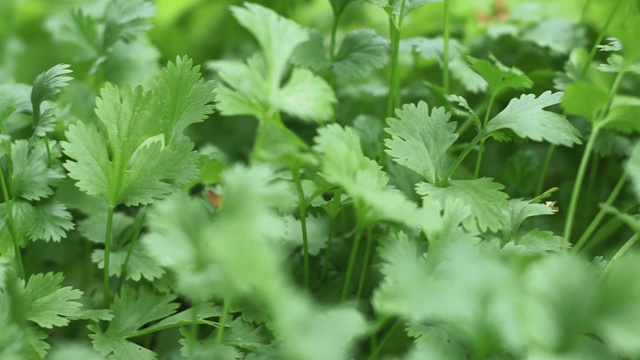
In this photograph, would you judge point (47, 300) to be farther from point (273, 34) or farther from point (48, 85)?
point (273, 34)

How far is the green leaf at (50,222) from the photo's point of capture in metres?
0.64

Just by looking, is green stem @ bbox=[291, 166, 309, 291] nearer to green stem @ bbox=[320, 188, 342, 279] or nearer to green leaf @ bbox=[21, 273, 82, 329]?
green stem @ bbox=[320, 188, 342, 279]

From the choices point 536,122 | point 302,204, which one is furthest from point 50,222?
point 536,122

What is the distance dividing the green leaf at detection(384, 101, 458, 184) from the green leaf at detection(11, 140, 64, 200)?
0.32m

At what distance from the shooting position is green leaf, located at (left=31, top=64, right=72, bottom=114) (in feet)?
2.05

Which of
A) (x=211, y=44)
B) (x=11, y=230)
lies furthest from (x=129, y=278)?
(x=211, y=44)

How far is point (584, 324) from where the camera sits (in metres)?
0.42

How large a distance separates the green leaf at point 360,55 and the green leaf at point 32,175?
0.33 m

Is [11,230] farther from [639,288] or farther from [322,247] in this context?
[639,288]

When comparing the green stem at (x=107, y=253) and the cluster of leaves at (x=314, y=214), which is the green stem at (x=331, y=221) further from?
the green stem at (x=107, y=253)

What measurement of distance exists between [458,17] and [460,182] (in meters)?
0.51

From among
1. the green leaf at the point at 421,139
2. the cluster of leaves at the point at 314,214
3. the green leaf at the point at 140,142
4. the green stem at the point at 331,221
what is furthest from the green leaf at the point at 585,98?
the green leaf at the point at 140,142

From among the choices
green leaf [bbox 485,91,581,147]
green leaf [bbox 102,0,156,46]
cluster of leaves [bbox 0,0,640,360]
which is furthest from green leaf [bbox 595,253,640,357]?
green leaf [bbox 102,0,156,46]

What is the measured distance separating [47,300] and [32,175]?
0.43 feet
